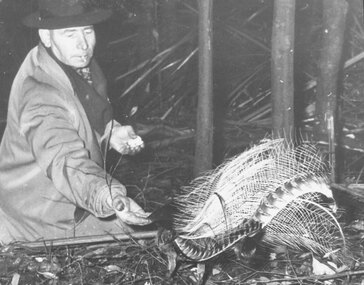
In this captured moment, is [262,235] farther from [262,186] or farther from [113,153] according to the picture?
[113,153]

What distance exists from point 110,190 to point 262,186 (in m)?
0.79

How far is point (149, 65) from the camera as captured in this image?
6.60 meters

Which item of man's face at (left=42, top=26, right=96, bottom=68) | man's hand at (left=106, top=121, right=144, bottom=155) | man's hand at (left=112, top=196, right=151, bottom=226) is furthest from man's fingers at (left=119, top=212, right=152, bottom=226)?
man's face at (left=42, top=26, right=96, bottom=68)

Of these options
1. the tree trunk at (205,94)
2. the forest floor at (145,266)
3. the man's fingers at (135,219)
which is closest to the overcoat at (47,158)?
the man's fingers at (135,219)

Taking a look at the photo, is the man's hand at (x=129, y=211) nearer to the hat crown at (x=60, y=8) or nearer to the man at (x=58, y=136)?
the man at (x=58, y=136)

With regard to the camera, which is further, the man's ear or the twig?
the man's ear

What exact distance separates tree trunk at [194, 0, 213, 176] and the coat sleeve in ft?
3.46

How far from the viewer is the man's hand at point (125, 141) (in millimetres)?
4492

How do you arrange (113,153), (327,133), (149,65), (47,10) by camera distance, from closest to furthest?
1. (47,10)
2. (113,153)
3. (327,133)
4. (149,65)

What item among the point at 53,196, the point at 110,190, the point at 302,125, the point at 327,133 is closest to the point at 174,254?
the point at 110,190

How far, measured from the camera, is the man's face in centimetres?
425

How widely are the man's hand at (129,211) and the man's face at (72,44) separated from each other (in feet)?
3.22

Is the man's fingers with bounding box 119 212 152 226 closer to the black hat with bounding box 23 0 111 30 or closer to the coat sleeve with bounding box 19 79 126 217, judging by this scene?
the coat sleeve with bounding box 19 79 126 217

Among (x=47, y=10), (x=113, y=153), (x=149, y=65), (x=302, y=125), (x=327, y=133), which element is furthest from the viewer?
(x=149, y=65)
